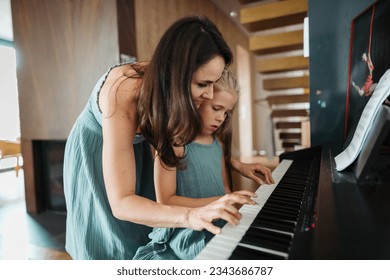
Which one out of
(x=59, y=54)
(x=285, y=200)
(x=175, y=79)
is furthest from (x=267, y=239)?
(x=59, y=54)

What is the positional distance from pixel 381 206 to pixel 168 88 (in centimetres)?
47

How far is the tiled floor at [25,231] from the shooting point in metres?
1.53

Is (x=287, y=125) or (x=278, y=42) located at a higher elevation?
(x=278, y=42)

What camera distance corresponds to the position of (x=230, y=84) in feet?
2.93

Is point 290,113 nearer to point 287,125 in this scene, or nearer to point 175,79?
point 287,125

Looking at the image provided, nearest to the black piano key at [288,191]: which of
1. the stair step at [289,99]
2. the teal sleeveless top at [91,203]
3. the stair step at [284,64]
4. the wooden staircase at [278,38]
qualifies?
the teal sleeveless top at [91,203]

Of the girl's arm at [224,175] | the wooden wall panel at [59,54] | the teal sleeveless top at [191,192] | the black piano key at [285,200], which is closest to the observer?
the black piano key at [285,200]

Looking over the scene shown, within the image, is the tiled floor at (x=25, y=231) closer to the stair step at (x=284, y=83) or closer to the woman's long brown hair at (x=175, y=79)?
the woman's long brown hair at (x=175, y=79)

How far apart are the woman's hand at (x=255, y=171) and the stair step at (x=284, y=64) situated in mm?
1764

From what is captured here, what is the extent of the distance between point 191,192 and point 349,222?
47cm

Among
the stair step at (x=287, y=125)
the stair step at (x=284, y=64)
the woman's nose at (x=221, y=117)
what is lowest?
the stair step at (x=287, y=125)

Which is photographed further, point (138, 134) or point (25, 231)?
point (25, 231)

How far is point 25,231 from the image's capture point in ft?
6.10

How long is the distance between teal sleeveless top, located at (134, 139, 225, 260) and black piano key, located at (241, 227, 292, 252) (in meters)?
0.24
